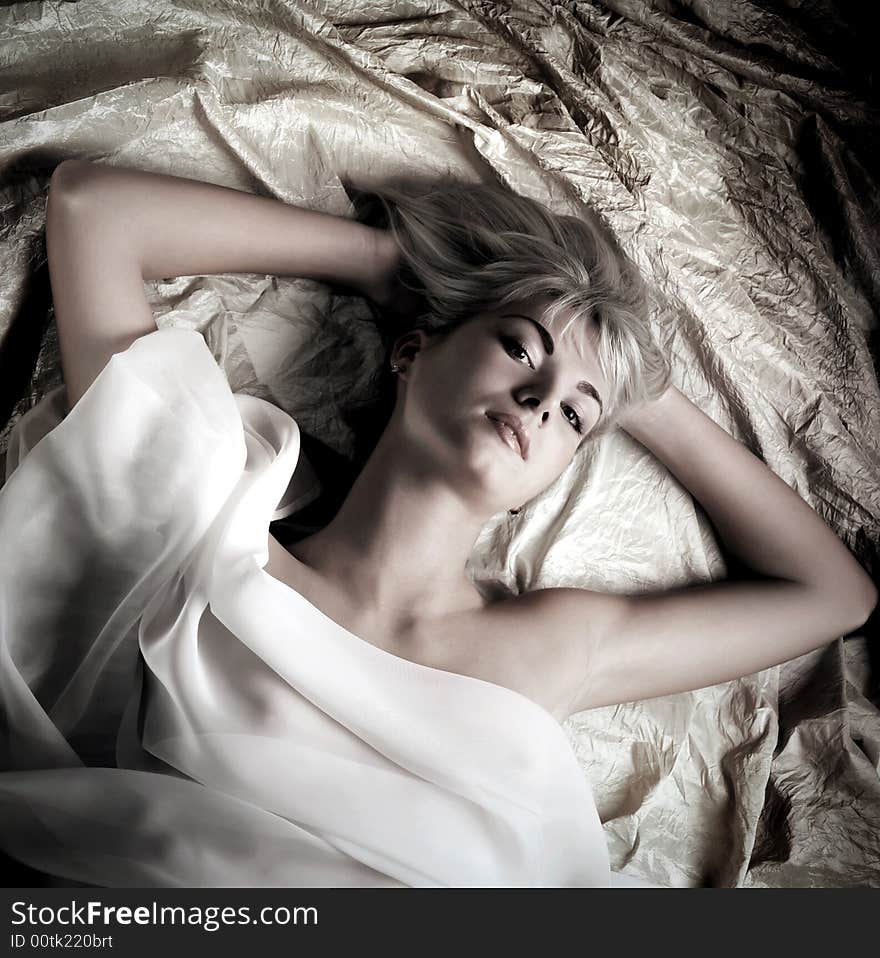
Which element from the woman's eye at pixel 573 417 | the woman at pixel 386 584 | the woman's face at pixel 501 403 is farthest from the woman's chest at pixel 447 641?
the woman's eye at pixel 573 417

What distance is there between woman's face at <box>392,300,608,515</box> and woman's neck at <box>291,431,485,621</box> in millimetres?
48

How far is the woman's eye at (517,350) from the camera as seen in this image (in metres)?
1.42

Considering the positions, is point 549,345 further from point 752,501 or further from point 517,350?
point 752,501

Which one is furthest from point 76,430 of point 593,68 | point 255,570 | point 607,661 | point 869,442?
point 869,442

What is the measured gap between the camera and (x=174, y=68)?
161 cm

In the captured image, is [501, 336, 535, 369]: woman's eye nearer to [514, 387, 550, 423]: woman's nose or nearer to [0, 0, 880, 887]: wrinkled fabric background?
[514, 387, 550, 423]: woman's nose

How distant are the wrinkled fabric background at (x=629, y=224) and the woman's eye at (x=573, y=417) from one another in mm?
240

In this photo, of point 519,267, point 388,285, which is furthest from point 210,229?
point 519,267

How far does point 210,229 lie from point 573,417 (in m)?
0.68

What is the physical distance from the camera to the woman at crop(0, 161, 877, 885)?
1.19m

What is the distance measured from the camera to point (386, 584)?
1.42m

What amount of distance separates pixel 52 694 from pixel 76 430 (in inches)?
15.2

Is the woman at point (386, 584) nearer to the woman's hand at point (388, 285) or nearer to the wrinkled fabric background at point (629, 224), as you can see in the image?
the woman's hand at point (388, 285)

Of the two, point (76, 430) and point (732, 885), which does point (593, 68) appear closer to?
point (76, 430)
